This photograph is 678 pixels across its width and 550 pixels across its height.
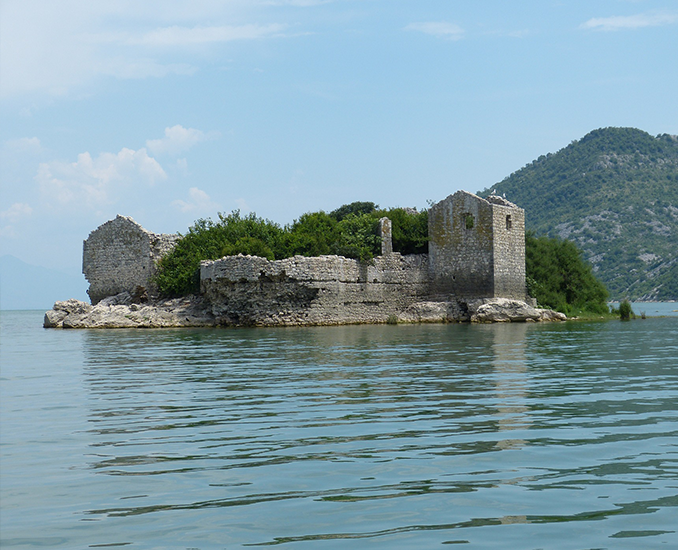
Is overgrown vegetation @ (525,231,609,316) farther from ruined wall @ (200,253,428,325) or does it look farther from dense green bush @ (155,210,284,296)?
dense green bush @ (155,210,284,296)

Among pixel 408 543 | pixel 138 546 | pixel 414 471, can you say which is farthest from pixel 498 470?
pixel 138 546

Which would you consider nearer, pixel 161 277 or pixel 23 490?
pixel 23 490

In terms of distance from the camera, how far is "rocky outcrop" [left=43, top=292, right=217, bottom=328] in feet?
94.5

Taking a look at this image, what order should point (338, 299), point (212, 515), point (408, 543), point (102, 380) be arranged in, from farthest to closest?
point (338, 299), point (102, 380), point (212, 515), point (408, 543)

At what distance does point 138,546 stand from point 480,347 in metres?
12.5

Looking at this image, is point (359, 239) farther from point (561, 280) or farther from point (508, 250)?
point (561, 280)

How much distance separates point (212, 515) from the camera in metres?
4.25

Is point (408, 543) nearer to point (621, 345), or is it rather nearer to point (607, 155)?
point (621, 345)

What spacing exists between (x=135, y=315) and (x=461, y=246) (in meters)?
12.9

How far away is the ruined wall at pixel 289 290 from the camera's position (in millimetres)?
27188

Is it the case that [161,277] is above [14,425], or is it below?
above

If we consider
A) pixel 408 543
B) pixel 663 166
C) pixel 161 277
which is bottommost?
pixel 408 543

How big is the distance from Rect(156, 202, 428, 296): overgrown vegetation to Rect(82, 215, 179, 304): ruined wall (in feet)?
2.30

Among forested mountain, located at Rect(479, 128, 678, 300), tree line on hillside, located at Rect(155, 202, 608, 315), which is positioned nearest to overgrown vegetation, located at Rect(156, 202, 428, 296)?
tree line on hillside, located at Rect(155, 202, 608, 315)
